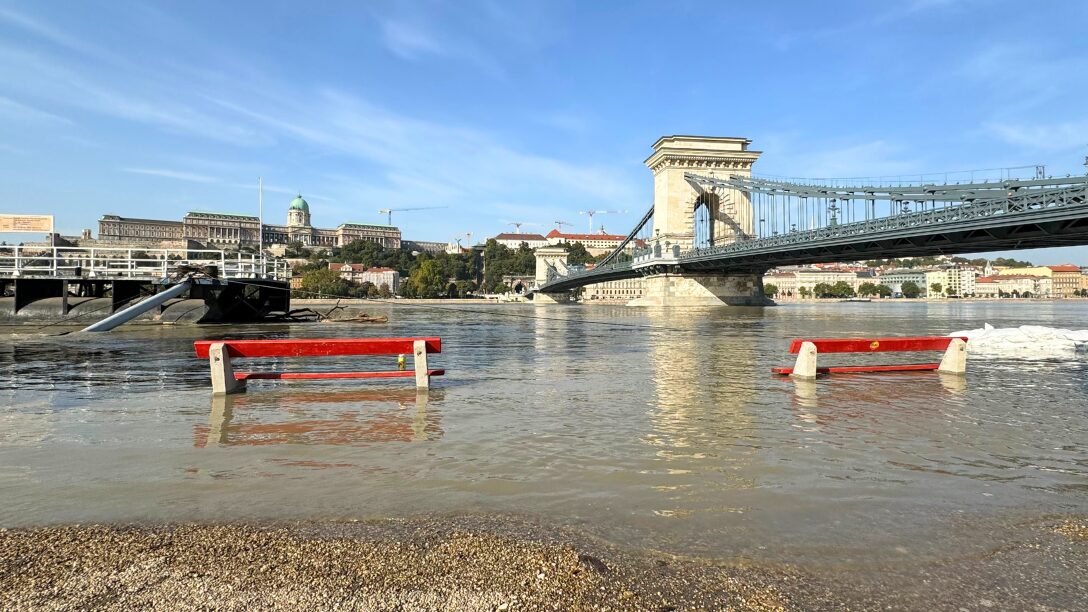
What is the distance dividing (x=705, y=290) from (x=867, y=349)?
5631cm

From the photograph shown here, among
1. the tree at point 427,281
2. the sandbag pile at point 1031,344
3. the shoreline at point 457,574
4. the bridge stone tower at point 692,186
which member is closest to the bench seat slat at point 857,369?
the sandbag pile at point 1031,344

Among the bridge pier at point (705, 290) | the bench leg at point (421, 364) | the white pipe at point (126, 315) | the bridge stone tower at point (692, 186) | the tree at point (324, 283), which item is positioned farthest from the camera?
the tree at point (324, 283)

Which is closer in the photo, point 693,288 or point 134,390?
point 134,390

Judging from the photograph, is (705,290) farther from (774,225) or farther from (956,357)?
(956,357)

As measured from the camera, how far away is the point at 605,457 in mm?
5090

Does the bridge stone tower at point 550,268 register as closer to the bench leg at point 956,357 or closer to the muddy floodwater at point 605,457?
the bench leg at point 956,357

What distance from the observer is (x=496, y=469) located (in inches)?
186

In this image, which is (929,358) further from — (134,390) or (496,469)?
(134,390)

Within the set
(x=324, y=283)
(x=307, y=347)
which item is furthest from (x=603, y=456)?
(x=324, y=283)

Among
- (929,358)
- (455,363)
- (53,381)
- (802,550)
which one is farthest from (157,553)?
(929,358)

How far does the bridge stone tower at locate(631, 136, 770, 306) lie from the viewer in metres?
65.9

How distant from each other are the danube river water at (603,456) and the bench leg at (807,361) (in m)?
0.37

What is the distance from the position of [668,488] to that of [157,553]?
9.62 ft

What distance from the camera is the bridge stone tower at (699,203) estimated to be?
65.9 m
